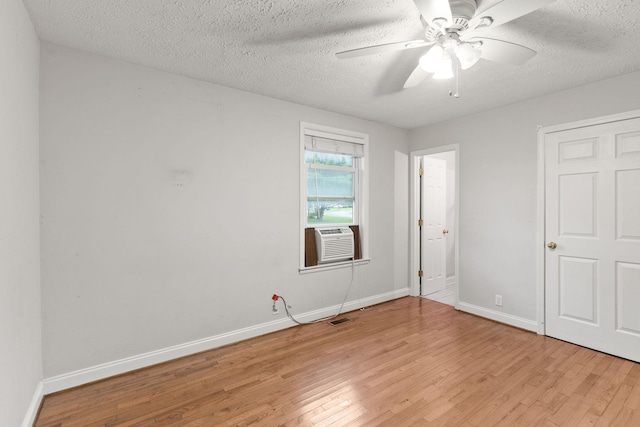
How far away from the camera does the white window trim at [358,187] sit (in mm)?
3461

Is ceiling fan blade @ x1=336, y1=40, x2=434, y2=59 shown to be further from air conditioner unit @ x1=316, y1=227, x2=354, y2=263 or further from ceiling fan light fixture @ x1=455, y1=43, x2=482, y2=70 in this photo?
air conditioner unit @ x1=316, y1=227, x2=354, y2=263

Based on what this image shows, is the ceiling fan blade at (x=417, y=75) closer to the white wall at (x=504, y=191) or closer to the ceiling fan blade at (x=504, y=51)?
the ceiling fan blade at (x=504, y=51)

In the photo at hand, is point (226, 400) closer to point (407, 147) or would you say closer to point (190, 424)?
point (190, 424)

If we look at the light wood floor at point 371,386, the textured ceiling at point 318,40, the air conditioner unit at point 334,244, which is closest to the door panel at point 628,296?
the light wood floor at point 371,386

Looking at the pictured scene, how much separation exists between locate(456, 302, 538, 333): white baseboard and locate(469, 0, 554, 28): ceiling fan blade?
307 centimetres

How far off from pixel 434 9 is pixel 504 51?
0.67 m

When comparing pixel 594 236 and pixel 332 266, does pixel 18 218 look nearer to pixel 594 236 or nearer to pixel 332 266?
pixel 332 266

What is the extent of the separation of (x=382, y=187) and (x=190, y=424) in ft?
11.0

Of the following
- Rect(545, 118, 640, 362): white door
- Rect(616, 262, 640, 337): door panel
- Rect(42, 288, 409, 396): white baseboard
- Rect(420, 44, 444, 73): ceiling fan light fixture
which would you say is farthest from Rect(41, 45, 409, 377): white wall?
Rect(616, 262, 640, 337): door panel

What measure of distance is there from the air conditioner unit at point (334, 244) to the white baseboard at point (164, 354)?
634 millimetres

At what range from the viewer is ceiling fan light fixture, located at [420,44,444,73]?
1.75 metres

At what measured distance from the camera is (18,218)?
169cm

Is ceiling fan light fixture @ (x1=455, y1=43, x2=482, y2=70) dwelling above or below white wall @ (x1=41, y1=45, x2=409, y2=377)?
above

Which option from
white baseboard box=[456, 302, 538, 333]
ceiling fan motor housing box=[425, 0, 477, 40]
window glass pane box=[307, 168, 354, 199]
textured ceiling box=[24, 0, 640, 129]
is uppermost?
textured ceiling box=[24, 0, 640, 129]
